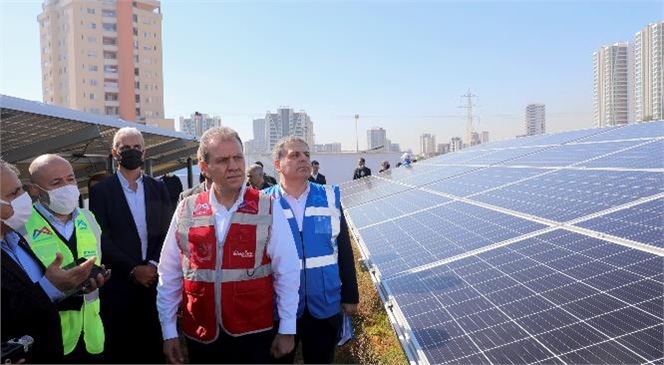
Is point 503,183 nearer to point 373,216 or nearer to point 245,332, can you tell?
point 373,216

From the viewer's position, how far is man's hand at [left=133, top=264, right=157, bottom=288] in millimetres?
3816

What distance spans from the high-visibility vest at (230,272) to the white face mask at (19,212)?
32.8 inches

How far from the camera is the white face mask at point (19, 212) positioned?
8.86ft

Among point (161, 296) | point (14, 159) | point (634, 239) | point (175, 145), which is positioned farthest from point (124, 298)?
point (175, 145)

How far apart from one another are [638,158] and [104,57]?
268 ft

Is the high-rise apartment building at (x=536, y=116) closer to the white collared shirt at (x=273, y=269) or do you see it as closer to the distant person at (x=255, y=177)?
the distant person at (x=255, y=177)

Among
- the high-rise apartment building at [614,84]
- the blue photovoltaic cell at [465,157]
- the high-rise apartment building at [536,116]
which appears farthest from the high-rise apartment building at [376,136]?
the blue photovoltaic cell at [465,157]

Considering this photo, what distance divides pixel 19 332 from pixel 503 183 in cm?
678

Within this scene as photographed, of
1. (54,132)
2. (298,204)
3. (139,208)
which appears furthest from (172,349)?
(54,132)

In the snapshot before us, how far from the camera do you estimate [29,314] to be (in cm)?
258

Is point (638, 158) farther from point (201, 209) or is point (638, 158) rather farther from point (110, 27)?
point (110, 27)

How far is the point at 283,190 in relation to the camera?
12.2 feet

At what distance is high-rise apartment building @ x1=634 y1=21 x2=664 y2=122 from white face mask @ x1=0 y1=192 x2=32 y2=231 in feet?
185

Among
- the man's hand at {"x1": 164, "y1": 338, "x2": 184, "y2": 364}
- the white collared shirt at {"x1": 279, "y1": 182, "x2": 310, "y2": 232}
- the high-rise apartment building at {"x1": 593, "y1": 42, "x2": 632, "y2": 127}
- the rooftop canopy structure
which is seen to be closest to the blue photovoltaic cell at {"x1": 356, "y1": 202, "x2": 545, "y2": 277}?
the white collared shirt at {"x1": 279, "y1": 182, "x2": 310, "y2": 232}
